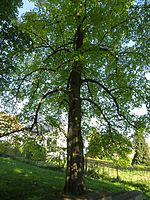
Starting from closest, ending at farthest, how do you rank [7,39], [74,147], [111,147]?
[7,39], [74,147], [111,147]

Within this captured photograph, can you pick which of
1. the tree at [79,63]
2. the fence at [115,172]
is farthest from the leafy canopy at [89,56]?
the fence at [115,172]

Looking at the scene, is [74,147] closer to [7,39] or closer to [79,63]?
[79,63]

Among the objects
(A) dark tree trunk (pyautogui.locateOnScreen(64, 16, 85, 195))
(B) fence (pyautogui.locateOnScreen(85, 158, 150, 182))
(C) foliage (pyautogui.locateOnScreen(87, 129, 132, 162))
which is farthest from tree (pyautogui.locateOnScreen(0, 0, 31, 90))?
(B) fence (pyautogui.locateOnScreen(85, 158, 150, 182))

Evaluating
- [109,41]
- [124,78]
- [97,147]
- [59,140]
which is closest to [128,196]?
[97,147]

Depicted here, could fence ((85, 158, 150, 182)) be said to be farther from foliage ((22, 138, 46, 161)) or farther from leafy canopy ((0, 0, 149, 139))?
foliage ((22, 138, 46, 161))

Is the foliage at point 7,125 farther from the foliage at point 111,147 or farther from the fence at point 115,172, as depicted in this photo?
the fence at point 115,172

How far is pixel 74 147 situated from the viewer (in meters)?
9.47

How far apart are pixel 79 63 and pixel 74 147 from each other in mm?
3119

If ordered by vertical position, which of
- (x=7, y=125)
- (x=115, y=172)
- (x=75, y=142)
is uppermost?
(x=7, y=125)

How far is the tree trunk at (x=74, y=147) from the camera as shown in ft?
29.9

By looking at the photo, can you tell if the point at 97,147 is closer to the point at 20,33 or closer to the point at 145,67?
the point at 145,67

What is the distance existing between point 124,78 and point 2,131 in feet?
18.8

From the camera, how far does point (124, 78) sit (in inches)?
451

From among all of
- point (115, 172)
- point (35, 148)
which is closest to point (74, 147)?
point (35, 148)
